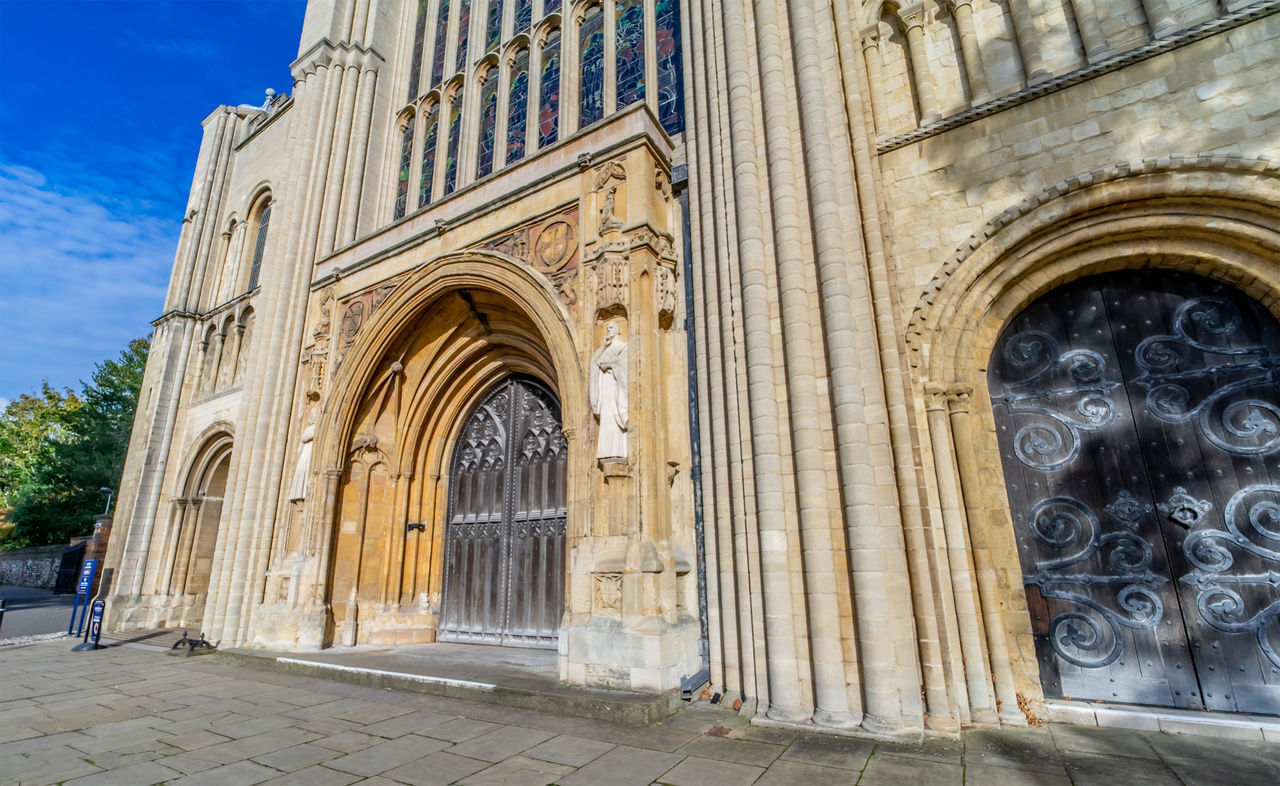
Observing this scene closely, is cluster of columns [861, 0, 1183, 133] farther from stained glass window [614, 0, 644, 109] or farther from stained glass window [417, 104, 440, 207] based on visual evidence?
stained glass window [417, 104, 440, 207]

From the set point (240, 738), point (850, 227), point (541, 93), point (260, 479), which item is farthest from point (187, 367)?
point (850, 227)

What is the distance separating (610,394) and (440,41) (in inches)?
455

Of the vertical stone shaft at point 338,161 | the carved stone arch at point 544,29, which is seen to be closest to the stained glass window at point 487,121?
the carved stone arch at point 544,29

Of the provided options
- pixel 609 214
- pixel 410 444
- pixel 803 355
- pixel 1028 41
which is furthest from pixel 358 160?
pixel 1028 41

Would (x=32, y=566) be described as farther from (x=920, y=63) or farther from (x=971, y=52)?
(x=971, y=52)

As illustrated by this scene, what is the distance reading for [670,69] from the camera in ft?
28.6

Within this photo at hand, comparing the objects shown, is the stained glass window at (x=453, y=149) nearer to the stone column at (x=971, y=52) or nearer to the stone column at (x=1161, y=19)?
the stone column at (x=971, y=52)

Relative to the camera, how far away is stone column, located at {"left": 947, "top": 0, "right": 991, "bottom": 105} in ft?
20.2

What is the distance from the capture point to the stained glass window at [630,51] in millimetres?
9164

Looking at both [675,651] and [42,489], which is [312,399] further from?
[42,489]

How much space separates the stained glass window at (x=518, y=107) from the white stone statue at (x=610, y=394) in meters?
5.88

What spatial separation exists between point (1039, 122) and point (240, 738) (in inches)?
359

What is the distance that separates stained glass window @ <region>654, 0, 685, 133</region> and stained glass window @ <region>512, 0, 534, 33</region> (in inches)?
135

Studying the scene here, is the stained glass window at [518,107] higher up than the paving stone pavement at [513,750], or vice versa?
the stained glass window at [518,107]
